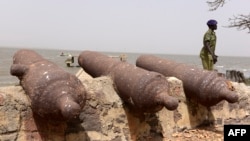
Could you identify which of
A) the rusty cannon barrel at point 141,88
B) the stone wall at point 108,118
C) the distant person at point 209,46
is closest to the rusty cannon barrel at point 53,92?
the stone wall at point 108,118

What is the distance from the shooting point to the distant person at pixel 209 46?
8951 mm

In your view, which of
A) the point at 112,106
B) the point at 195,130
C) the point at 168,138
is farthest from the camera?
the point at 195,130

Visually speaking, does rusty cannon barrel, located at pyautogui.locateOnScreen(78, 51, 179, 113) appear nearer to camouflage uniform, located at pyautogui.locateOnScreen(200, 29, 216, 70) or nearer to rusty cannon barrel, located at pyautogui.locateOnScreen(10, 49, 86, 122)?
rusty cannon barrel, located at pyautogui.locateOnScreen(10, 49, 86, 122)

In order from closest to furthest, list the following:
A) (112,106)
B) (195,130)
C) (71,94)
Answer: (71,94), (112,106), (195,130)

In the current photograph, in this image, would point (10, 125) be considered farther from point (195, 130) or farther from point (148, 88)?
point (195, 130)

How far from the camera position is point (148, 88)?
478cm

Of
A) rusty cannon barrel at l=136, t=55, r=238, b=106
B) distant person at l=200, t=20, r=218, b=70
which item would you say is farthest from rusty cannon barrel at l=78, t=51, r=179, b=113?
distant person at l=200, t=20, r=218, b=70

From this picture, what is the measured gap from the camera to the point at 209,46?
9.24m

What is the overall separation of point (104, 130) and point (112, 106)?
0.34m

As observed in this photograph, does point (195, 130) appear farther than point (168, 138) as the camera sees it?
Yes

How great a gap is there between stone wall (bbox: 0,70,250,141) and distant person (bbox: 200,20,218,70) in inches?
101

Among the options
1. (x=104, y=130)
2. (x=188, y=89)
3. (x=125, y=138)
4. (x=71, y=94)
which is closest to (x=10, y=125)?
(x=71, y=94)

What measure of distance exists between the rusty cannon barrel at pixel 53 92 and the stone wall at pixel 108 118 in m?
0.23

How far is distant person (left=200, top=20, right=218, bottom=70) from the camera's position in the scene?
895 cm
